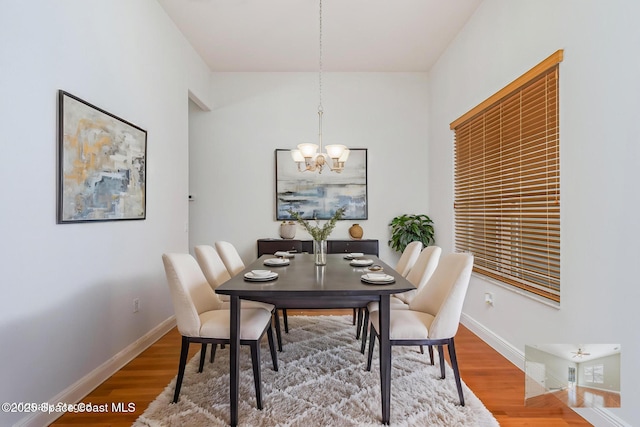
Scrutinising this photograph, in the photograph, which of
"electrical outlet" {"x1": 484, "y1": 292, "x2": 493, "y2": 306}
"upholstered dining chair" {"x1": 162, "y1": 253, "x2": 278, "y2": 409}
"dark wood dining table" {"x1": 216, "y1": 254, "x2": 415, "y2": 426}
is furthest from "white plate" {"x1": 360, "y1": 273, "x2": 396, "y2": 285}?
"electrical outlet" {"x1": 484, "y1": 292, "x2": 493, "y2": 306}

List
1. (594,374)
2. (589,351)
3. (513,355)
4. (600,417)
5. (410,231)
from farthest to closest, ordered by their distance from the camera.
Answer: (410,231) → (513,355) → (600,417) → (589,351) → (594,374)

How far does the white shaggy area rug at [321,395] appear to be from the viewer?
6.54ft

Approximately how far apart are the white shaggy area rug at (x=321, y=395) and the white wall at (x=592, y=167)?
750 millimetres

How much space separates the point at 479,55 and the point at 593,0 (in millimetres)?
1517

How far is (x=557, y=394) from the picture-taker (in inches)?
83.2

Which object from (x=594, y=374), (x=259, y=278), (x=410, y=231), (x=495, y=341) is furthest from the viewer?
(x=410, y=231)

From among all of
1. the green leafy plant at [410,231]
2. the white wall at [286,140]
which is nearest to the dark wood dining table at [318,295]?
the green leafy plant at [410,231]

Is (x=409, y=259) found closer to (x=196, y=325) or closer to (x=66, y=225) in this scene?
(x=196, y=325)

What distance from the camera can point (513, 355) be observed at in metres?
2.83

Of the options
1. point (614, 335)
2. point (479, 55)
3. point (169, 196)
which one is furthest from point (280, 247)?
point (614, 335)

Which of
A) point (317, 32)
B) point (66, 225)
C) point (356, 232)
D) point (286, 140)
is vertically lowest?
point (356, 232)

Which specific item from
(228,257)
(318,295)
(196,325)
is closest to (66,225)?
(196,325)

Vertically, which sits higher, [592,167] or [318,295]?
[592,167]

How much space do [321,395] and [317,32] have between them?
361cm
